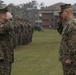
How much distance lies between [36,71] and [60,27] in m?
6.40

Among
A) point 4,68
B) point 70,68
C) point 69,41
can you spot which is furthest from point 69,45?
point 4,68

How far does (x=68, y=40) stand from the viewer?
7.09m

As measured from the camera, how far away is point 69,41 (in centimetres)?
708

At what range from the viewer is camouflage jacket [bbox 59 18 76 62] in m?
7.06

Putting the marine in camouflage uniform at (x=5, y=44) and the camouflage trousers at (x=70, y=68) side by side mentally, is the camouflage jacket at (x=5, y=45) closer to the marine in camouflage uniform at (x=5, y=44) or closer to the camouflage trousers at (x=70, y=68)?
the marine in camouflage uniform at (x=5, y=44)

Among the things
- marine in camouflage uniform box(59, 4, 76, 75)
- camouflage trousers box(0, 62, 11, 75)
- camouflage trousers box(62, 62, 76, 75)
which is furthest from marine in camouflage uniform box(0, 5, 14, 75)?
camouflage trousers box(62, 62, 76, 75)

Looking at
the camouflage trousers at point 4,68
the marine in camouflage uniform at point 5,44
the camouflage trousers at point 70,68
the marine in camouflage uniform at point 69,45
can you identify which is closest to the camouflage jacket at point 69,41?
the marine in camouflage uniform at point 69,45

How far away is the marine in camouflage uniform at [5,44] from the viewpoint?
746cm

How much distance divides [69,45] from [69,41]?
0.06m

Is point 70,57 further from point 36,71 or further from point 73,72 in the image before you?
point 36,71

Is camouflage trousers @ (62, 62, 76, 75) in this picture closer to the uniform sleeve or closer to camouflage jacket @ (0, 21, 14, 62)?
the uniform sleeve

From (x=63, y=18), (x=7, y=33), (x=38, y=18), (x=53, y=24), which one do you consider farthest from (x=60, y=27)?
(x=38, y=18)

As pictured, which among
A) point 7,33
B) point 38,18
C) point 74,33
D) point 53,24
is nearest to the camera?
point 74,33

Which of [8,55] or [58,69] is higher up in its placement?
[8,55]
